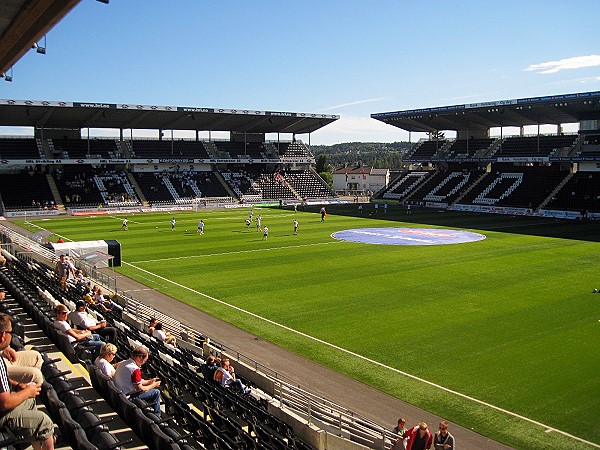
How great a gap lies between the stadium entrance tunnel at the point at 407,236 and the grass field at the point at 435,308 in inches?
69.7

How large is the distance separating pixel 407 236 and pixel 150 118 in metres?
42.1

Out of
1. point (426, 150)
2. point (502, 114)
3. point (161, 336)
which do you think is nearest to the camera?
point (161, 336)

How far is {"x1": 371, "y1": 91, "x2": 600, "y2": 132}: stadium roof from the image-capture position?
6069 cm

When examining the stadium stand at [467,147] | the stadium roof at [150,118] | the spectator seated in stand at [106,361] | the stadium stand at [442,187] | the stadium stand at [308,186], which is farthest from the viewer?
the stadium stand at [308,186]

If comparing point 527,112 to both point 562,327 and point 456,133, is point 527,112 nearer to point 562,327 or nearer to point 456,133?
point 456,133

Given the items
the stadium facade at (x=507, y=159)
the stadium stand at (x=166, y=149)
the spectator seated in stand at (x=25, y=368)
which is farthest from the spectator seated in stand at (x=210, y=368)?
the stadium stand at (x=166, y=149)

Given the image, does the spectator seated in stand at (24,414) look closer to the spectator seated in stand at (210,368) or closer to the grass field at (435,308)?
the spectator seated in stand at (210,368)

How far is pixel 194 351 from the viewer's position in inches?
596

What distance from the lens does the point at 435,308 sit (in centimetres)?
2206

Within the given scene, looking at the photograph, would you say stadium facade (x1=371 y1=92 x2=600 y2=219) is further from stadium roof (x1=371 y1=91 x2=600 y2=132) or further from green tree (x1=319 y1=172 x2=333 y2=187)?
green tree (x1=319 y1=172 x2=333 y2=187)

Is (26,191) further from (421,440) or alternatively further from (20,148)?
(421,440)

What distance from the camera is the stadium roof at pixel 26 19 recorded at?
348 inches

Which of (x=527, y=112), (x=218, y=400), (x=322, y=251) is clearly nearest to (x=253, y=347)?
(x=218, y=400)

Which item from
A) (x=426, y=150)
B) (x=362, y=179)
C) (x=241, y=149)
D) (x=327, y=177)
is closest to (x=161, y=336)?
(x=241, y=149)
